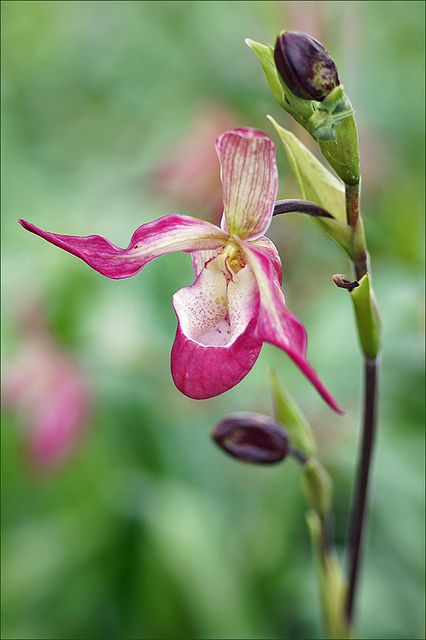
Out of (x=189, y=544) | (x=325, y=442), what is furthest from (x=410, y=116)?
(x=189, y=544)

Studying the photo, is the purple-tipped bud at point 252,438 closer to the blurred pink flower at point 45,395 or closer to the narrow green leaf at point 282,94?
the narrow green leaf at point 282,94

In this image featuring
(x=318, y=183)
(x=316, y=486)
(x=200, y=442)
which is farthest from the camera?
(x=200, y=442)

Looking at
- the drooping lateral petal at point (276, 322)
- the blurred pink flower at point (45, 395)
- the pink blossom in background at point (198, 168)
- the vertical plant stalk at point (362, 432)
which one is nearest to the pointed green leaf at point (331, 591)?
the vertical plant stalk at point (362, 432)

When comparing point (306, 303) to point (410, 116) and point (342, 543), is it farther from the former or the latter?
point (410, 116)

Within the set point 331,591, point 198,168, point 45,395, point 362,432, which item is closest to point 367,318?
point 362,432

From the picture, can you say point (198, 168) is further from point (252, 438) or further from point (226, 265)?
point (226, 265)

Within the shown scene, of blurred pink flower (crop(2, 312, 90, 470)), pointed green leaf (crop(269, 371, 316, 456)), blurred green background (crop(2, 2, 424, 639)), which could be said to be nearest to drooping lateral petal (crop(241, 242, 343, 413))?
pointed green leaf (crop(269, 371, 316, 456))

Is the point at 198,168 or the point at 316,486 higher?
the point at 198,168
